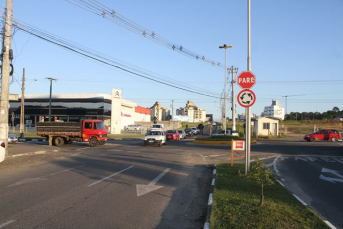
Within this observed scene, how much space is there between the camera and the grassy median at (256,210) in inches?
232

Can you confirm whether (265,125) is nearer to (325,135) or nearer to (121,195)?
(325,135)

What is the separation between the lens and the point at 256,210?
673 centimetres

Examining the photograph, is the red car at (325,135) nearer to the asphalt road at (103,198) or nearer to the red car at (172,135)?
the red car at (172,135)

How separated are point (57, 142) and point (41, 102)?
4005 cm

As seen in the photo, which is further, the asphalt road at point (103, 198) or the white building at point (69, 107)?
the white building at point (69, 107)

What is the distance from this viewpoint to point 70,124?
95.2 feet

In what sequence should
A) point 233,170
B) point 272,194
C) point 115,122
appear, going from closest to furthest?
point 272,194, point 233,170, point 115,122

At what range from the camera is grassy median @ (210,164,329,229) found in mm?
5898

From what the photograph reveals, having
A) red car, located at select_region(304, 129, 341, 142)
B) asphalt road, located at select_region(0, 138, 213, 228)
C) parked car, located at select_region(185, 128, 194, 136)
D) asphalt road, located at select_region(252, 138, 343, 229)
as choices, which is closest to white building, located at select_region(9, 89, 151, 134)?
parked car, located at select_region(185, 128, 194, 136)

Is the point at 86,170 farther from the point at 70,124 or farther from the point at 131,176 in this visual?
the point at 70,124

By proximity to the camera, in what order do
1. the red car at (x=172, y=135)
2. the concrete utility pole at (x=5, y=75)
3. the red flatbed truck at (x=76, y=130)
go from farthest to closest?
the red car at (x=172, y=135)
the red flatbed truck at (x=76, y=130)
the concrete utility pole at (x=5, y=75)

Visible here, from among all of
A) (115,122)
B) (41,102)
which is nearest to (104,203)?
(115,122)

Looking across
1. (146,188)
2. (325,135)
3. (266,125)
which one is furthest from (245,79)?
(266,125)

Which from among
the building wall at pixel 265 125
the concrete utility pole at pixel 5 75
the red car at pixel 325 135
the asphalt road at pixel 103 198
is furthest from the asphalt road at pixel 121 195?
the building wall at pixel 265 125
